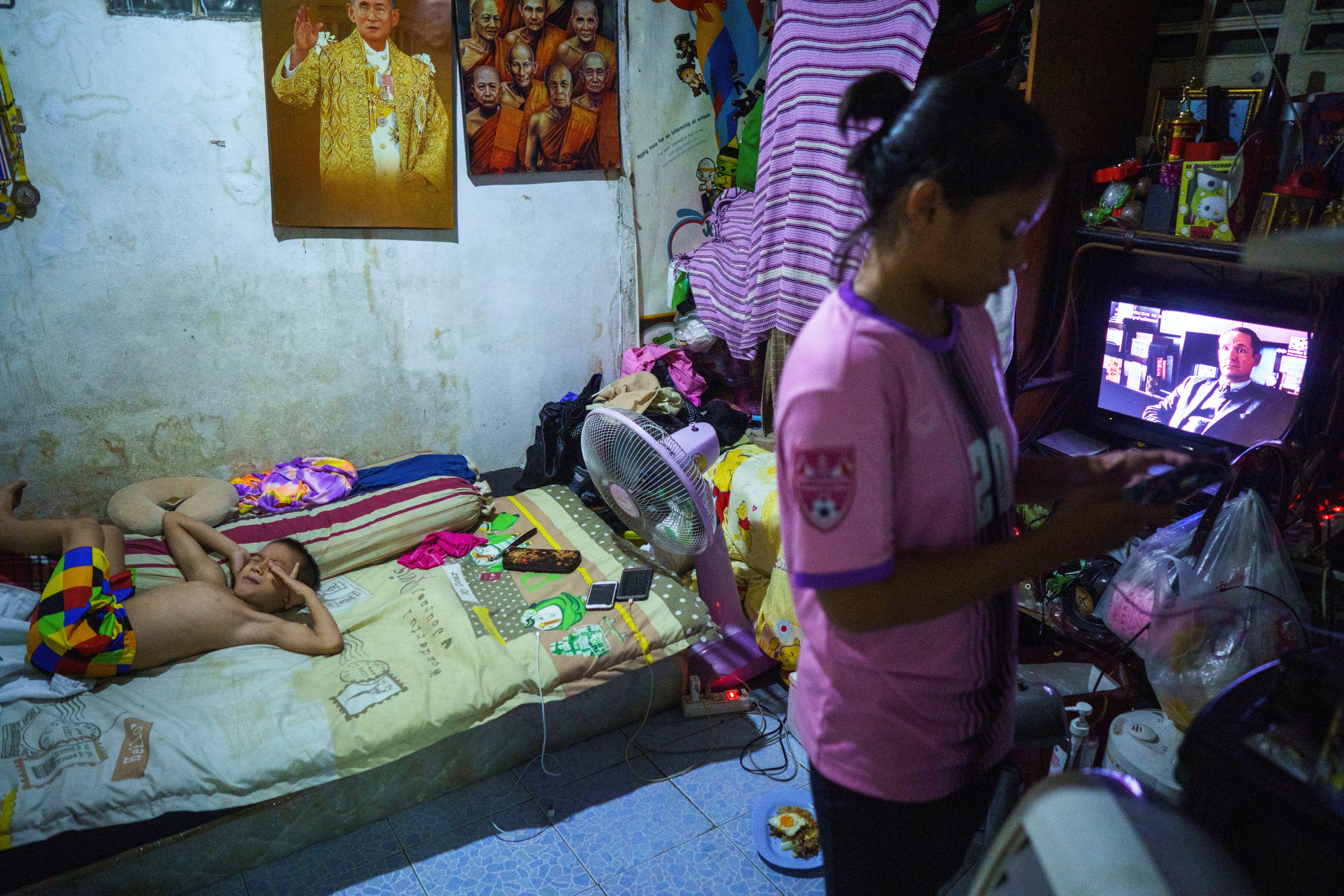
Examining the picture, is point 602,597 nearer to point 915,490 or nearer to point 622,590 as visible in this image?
point 622,590

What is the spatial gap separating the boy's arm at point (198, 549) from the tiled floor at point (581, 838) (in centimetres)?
90

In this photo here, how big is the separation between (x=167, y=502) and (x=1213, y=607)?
10.2 ft

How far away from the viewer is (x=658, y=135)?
362 centimetres

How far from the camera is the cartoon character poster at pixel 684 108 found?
344 centimetres

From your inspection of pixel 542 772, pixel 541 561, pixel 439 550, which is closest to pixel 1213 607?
pixel 542 772

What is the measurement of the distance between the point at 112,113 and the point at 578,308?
1.79 m

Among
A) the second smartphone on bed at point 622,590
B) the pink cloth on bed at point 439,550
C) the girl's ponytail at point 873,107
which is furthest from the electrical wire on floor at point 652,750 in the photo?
the girl's ponytail at point 873,107

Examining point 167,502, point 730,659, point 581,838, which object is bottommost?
point 581,838

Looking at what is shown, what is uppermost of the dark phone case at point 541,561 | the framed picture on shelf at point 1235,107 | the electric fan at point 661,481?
the framed picture on shelf at point 1235,107

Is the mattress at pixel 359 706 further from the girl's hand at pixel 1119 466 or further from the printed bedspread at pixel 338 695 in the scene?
the girl's hand at pixel 1119 466

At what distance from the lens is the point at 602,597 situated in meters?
2.45

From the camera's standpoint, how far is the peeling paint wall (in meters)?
2.65

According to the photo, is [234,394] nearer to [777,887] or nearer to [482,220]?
[482,220]

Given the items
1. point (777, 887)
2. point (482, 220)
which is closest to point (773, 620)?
point (777, 887)
